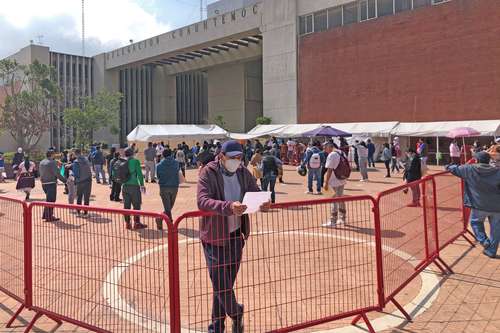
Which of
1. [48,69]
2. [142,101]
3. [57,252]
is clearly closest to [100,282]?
[57,252]

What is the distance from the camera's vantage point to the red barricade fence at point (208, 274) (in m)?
4.03

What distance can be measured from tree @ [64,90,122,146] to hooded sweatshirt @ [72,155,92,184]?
3993 cm

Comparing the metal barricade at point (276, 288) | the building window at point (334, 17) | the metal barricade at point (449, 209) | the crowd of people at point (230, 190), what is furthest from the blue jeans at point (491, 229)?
the building window at point (334, 17)

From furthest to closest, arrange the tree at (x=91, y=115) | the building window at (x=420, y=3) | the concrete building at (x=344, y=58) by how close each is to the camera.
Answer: the tree at (x=91, y=115)
the building window at (x=420, y=3)
the concrete building at (x=344, y=58)

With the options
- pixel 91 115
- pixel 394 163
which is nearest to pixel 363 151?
pixel 394 163

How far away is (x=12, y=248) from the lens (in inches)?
230

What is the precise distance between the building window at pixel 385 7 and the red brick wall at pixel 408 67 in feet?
1.66

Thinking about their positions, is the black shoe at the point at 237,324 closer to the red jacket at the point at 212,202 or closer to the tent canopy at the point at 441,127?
the red jacket at the point at 212,202

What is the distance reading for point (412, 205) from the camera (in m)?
6.19

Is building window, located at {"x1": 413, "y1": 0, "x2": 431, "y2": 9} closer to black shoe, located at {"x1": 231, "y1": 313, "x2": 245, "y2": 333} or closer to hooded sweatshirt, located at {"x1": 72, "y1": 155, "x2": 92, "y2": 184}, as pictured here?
hooded sweatshirt, located at {"x1": 72, "y1": 155, "x2": 92, "y2": 184}

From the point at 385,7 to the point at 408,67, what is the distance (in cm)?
509

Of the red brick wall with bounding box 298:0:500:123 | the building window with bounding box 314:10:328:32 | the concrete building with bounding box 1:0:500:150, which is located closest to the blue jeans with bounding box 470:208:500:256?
the red brick wall with bounding box 298:0:500:123

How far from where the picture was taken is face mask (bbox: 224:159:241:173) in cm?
397

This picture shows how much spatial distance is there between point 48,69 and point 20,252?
4754cm
